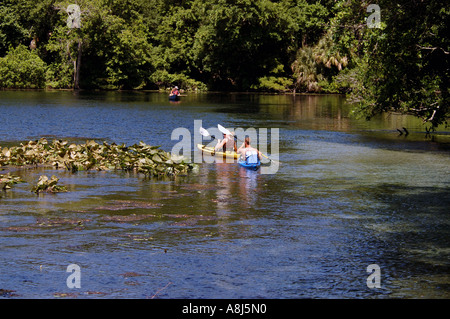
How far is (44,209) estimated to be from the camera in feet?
64.7

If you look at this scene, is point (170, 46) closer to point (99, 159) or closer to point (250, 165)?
point (99, 159)

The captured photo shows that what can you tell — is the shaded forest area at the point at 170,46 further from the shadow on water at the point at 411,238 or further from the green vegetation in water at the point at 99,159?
the shadow on water at the point at 411,238

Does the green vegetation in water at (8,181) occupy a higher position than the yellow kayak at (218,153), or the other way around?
the yellow kayak at (218,153)

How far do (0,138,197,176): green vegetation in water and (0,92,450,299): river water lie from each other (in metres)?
0.86

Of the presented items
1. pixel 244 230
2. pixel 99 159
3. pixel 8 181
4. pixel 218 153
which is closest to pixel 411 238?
pixel 244 230

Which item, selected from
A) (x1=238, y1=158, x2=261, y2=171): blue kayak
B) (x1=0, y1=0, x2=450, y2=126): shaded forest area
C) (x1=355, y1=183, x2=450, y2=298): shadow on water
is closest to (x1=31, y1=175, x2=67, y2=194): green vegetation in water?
(x1=238, y1=158, x2=261, y2=171): blue kayak

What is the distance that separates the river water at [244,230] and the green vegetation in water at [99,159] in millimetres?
855

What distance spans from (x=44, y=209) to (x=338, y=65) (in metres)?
73.8

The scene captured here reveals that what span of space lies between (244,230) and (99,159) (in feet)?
40.2

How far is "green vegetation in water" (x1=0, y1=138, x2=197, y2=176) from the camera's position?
88.8ft

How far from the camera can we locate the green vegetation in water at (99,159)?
27078mm

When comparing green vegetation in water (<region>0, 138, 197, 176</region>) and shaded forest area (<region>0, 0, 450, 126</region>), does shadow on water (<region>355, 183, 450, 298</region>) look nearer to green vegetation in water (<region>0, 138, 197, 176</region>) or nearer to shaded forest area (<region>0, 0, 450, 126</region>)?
green vegetation in water (<region>0, 138, 197, 176</region>)

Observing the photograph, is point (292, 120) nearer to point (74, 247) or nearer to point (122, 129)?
point (122, 129)

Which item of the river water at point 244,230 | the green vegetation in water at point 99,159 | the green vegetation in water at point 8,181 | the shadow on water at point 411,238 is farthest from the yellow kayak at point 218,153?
the green vegetation in water at point 8,181
